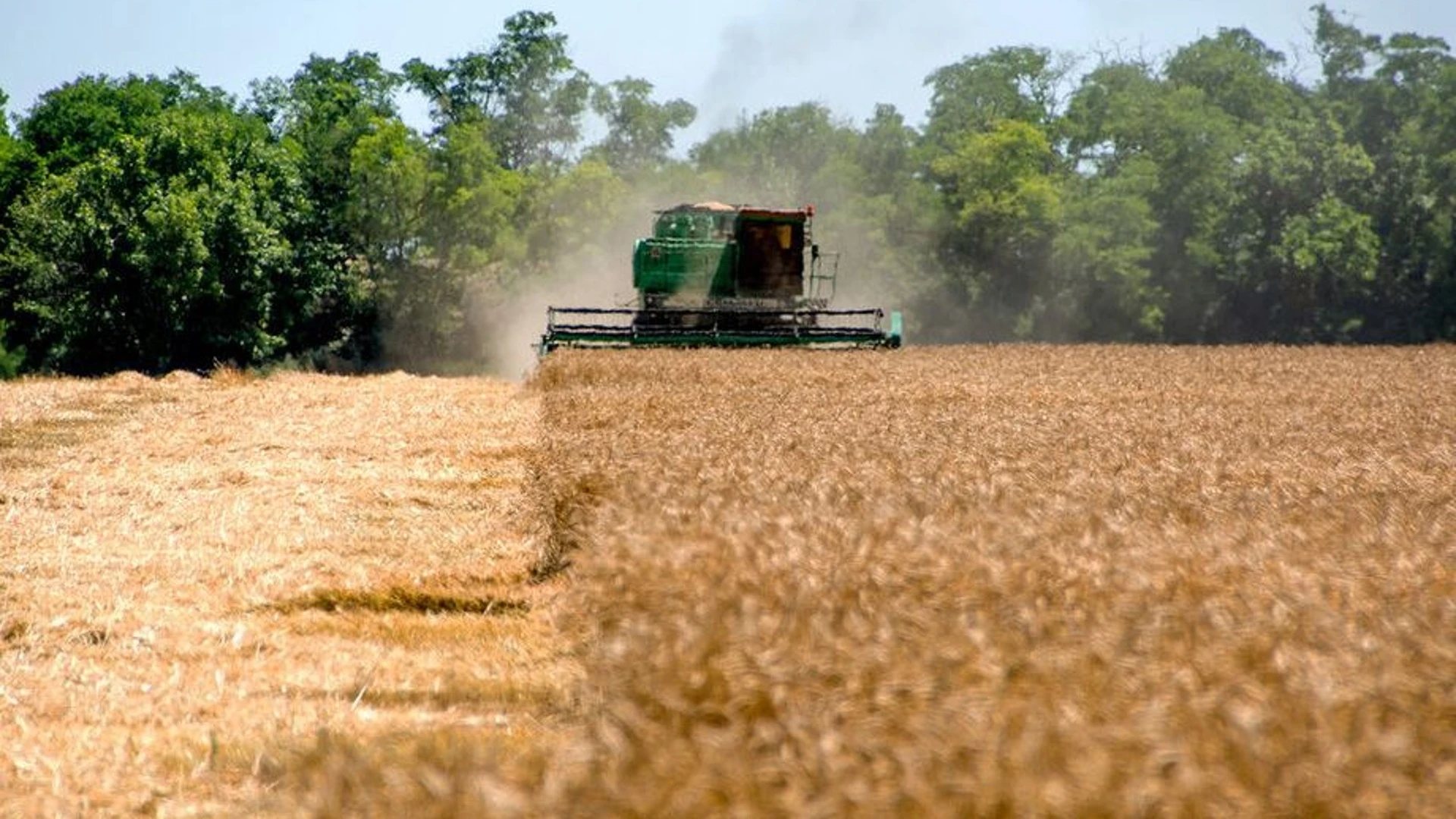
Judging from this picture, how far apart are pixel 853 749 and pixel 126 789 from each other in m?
3.05

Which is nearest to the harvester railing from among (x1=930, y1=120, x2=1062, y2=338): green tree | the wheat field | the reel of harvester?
the reel of harvester

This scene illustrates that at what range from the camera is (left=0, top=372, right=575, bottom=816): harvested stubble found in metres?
5.36

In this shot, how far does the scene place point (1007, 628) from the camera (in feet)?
14.3

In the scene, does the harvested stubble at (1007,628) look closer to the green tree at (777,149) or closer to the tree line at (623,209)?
the tree line at (623,209)

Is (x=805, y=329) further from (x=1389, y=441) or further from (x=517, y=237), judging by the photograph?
(x=517, y=237)

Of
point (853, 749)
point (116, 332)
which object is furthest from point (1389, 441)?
point (116, 332)

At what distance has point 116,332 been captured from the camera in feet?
193

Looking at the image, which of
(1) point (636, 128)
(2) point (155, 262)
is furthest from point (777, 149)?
(2) point (155, 262)

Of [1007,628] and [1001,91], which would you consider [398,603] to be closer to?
[1007,628]

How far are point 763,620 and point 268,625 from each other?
14.9 feet

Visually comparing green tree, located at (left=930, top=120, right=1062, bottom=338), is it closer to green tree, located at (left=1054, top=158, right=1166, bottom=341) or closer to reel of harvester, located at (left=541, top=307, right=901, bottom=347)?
green tree, located at (left=1054, top=158, right=1166, bottom=341)

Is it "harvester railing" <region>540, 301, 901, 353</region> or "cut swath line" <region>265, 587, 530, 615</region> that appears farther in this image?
"harvester railing" <region>540, 301, 901, 353</region>

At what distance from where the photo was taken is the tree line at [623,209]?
59875 mm

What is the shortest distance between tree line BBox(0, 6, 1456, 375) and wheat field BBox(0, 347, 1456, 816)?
46707 millimetres
